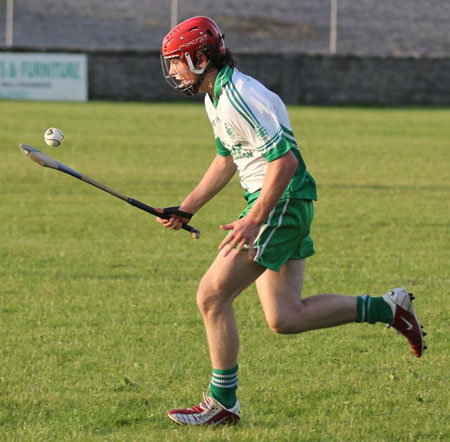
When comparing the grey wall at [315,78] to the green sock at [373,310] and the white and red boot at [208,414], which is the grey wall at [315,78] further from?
the white and red boot at [208,414]

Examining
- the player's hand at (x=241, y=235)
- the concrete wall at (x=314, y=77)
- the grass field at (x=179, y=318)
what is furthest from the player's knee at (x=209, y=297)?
the concrete wall at (x=314, y=77)

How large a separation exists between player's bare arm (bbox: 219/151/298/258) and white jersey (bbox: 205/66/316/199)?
5cm

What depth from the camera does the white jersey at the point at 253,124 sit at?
461 centimetres

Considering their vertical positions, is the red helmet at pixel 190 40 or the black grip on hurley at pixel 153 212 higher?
the red helmet at pixel 190 40

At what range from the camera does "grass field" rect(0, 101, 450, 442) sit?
198 inches

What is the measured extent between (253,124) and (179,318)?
276cm

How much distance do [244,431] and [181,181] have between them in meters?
10.2

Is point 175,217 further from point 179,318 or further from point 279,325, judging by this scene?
point 179,318

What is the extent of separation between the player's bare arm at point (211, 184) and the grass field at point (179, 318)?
3.16 ft

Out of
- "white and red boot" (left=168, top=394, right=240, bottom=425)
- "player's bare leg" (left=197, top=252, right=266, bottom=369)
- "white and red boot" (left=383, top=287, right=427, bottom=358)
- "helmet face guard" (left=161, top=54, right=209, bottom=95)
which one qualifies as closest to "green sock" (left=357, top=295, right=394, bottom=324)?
"white and red boot" (left=383, top=287, right=427, bottom=358)

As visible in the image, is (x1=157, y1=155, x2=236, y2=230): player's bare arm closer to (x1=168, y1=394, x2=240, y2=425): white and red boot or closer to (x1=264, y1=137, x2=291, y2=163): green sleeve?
(x1=264, y1=137, x2=291, y2=163): green sleeve

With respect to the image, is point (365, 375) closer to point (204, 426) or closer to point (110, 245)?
point (204, 426)

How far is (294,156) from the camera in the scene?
15.3 feet

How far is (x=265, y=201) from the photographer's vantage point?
4.61m
